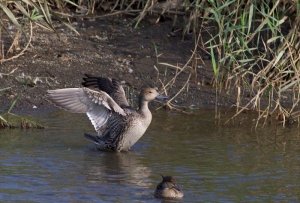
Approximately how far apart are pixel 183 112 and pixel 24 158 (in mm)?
2895

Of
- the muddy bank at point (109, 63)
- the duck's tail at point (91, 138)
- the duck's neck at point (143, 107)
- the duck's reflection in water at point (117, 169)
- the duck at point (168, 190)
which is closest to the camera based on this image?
the duck at point (168, 190)

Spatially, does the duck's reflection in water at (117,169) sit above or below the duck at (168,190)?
below

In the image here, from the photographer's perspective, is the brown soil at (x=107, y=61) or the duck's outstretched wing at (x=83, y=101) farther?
the brown soil at (x=107, y=61)

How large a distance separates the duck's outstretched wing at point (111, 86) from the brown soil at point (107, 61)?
0.99 metres

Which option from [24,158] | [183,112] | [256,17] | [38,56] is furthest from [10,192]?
[256,17]

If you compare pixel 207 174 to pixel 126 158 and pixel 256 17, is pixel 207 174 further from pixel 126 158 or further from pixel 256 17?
pixel 256 17

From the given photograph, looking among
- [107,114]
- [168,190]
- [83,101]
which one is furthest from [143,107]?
[168,190]

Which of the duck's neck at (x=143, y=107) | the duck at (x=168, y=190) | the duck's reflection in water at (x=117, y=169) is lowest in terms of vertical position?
the duck's reflection in water at (x=117, y=169)

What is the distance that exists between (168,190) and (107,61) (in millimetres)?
5065

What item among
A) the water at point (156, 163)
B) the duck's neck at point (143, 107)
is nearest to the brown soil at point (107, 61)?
the water at point (156, 163)

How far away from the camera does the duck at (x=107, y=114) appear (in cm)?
840

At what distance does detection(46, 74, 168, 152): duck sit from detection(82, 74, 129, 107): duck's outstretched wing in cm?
14

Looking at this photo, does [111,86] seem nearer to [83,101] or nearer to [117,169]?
[83,101]

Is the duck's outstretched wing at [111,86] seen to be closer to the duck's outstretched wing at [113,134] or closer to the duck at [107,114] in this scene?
the duck at [107,114]
